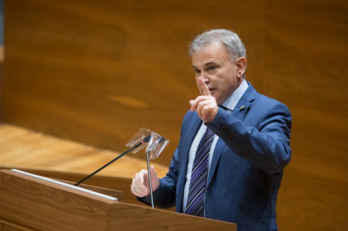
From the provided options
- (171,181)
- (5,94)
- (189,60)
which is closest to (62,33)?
Answer: (5,94)

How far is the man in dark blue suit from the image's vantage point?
1141 millimetres

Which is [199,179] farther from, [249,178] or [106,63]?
[106,63]

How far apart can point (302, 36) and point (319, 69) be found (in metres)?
0.12

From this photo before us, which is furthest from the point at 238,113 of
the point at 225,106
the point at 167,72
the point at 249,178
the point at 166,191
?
the point at 167,72

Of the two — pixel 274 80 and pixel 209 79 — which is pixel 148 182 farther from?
pixel 274 80

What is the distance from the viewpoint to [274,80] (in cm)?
192

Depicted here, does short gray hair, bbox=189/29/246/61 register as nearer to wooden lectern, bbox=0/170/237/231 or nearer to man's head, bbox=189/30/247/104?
man's head, bbox=189/30/247/104

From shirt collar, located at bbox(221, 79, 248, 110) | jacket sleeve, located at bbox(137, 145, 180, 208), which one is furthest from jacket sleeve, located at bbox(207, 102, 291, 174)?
jacket sleeve, located at bbox(137, 145, 180, 208)

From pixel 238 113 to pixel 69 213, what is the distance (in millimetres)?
416

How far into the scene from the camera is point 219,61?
1.20 m

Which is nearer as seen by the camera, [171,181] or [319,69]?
[171,181]

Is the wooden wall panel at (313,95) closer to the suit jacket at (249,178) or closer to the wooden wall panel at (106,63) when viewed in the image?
the wooden wall panel at (106,63)

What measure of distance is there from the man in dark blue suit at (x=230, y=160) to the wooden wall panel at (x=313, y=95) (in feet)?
2.21

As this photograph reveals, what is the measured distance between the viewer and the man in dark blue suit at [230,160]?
1.14 meters
